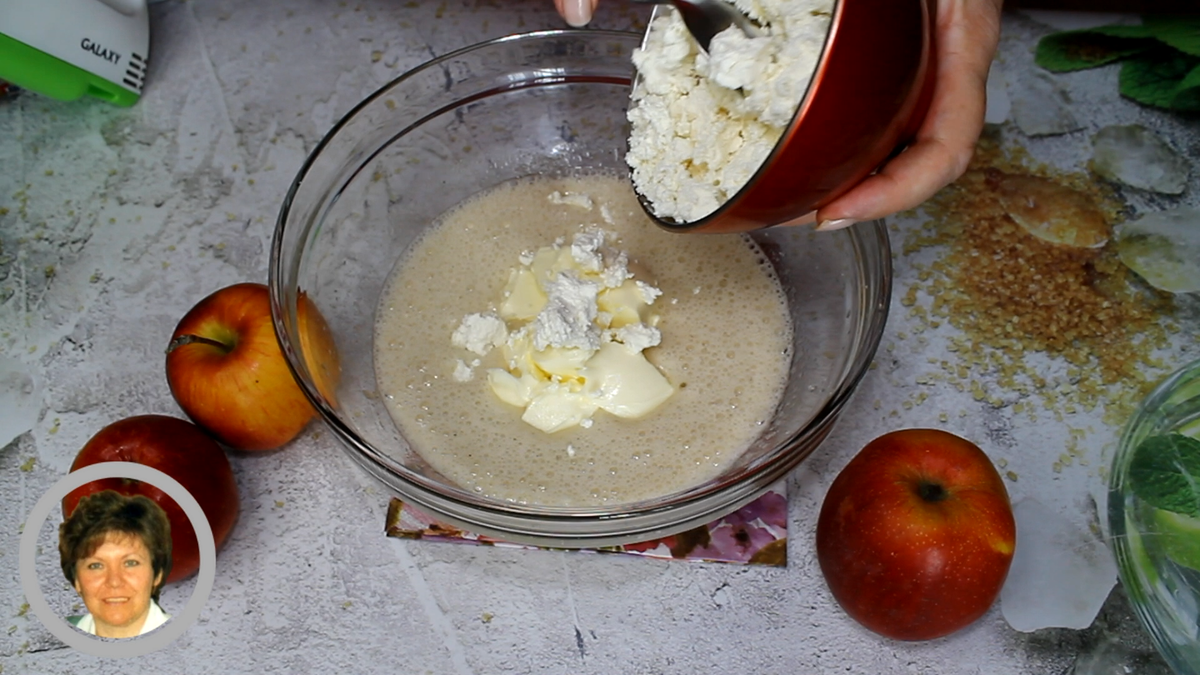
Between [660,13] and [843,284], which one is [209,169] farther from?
[843,284]

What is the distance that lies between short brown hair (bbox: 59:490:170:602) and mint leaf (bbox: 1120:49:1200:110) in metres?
1.73

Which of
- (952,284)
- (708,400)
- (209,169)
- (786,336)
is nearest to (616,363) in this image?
(708,400)

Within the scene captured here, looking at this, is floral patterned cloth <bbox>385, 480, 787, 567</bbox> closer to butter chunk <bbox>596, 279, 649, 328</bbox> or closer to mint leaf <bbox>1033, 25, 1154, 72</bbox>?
butter chunk <bbox>596, 279, 649, 328</bbox>

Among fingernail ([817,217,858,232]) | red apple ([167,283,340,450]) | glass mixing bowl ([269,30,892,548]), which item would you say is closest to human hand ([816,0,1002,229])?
fingernail ([817,217,858,232])

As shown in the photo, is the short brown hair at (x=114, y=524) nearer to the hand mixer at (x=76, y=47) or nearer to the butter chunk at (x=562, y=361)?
the butter chunk at (x=562, y=361)

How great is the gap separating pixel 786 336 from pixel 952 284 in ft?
1.15

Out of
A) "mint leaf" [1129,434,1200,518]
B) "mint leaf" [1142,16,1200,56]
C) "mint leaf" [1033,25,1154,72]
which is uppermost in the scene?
"mint leaf" [1142,16,1200,56]

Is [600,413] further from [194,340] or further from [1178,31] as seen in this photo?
[1178,31]

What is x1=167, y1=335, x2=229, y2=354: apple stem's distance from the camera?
1.35 metres

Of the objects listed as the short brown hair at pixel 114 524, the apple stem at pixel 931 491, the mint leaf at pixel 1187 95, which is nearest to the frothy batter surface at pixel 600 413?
the apple stem at pixel 931 491

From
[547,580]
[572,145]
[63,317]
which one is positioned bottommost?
[547,580]

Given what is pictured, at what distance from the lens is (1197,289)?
153cm

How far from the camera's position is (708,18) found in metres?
1.09

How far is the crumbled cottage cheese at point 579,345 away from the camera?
129 centimetres
